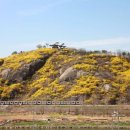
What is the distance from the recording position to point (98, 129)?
69.1 meters

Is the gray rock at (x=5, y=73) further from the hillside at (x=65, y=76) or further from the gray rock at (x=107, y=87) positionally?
the gray rock at (x=107, y=87)

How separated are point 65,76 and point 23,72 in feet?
46.9

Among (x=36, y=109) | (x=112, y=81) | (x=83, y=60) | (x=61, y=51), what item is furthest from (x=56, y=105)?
(x=61, y=51)

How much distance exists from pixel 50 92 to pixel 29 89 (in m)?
9.25

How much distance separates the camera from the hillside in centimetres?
10079

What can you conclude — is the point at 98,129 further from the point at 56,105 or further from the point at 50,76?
the point at 50,76

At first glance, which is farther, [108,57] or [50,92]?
[108,57]

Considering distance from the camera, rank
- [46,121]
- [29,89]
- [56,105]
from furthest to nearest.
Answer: [29,89], [56,105], [46,121]

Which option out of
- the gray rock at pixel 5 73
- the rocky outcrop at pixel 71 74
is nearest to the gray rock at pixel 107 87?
the rocky outcrop at pixel 71 74

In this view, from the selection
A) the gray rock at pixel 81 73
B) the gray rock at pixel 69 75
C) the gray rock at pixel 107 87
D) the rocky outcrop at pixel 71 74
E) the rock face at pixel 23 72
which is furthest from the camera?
the rock face at pixel 23 72

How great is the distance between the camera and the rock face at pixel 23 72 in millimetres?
119325

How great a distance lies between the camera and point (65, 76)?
112 metres

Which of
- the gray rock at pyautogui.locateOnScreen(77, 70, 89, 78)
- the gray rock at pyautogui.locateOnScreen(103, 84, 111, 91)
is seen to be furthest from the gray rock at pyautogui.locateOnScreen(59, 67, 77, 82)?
the gray rock at pyautogui.locateOnScreen(103, 84, 111, 91)

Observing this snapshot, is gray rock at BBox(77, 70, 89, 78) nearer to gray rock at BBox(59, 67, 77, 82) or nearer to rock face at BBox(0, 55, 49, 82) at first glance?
gray rock at BBox(59, 67, 77, 82)
